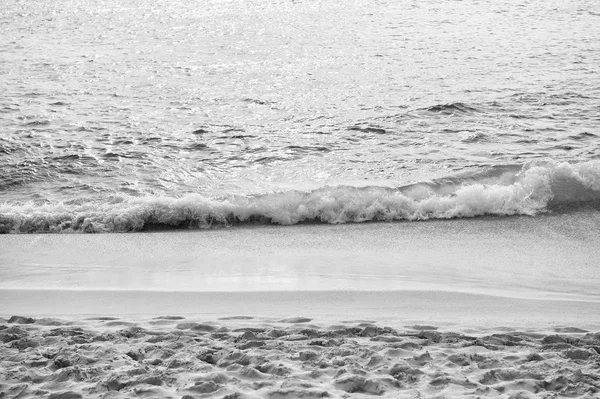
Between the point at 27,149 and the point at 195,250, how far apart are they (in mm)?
5598

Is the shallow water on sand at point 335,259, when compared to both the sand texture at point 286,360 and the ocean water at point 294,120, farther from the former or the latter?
the sand texture at point 286,360

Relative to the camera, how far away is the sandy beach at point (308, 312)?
4746 mm

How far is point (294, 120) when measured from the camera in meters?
13.9

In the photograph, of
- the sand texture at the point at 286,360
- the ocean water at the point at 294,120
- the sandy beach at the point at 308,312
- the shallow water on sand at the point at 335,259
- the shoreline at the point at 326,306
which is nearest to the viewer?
the sand texture at the point at 286,360

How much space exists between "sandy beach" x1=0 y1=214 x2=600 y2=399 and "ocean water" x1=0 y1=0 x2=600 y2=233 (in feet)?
2.25

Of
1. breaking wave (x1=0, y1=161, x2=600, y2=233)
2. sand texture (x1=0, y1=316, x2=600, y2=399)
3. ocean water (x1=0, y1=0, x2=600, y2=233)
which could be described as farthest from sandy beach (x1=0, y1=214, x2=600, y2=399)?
ocean water (x1=0, y1=0, x2=600, y2=233)

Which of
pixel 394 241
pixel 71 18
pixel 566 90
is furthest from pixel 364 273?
pixel 71 18

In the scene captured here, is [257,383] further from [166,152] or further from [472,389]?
[166,152]

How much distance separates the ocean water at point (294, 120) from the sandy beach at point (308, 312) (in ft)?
2.25

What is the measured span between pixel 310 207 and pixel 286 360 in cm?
457

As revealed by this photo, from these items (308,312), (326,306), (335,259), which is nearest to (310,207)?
(335,259)

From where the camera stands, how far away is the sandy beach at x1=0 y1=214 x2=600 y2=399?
475 cm

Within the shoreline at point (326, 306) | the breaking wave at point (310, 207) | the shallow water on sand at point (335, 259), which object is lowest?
the shoreline at point (326, 306)

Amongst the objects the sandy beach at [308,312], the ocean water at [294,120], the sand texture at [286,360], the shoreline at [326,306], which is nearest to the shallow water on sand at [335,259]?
the sandy beach at [308,312]
